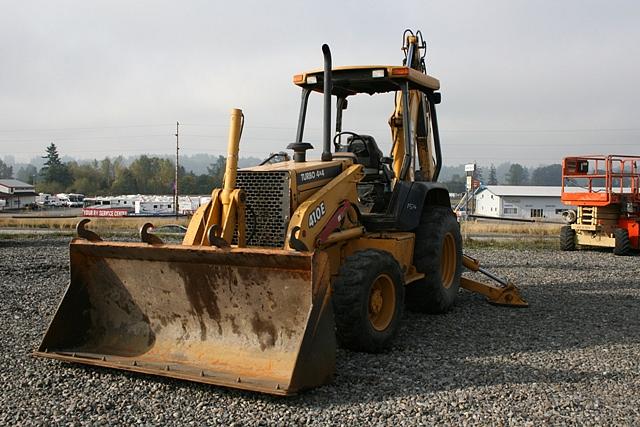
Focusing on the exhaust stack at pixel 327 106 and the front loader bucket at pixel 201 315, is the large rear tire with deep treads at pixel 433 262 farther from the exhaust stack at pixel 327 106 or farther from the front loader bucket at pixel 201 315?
the front loader bucket at pixel 201 315

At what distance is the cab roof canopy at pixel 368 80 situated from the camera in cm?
748

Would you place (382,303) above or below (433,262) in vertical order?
below

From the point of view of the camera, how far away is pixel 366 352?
5.85 meters

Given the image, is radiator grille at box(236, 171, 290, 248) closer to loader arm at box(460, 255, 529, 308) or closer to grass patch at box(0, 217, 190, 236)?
loader arm at box(460, 255, 529, 308)

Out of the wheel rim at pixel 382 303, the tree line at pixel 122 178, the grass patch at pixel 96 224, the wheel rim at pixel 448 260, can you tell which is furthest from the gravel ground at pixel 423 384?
the tree line at pixel 122 178

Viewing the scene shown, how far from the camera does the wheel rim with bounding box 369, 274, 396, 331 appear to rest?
236 inches

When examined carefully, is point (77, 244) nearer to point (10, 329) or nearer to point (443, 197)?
point (10, 329)

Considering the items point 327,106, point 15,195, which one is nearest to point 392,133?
point 327,106

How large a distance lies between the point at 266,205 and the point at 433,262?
2.43m

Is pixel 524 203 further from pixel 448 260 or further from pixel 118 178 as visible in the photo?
pixel 448 260

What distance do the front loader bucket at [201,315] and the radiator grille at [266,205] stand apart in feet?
2.33

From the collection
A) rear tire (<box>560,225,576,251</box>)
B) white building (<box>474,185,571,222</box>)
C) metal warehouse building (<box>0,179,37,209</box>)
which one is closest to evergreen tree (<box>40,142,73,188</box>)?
metal warehouse building (<box>0,179,37,209</box>)

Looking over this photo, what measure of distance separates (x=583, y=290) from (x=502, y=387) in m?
5.84

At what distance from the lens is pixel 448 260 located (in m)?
8.50
